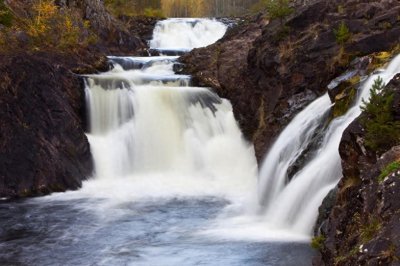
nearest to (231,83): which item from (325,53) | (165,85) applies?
(165,85)

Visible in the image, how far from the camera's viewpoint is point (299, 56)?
15.6 meters

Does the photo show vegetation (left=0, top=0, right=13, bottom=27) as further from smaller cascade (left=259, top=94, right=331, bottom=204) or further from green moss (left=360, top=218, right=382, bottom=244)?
green moss (left=360, top=218, right=382, bottom=244)

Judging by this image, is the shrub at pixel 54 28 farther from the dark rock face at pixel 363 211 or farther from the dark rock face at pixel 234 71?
the dark rock face at pixel 363 211

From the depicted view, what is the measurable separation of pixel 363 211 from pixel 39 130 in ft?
40.1

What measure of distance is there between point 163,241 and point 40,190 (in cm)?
631

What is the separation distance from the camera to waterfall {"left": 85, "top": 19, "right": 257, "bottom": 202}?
1738 centimetres

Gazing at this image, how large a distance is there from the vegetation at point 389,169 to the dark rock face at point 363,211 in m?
0.05

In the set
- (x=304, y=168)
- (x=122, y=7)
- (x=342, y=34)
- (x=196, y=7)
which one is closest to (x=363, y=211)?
(x=304, y=168)

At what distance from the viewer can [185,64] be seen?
77.1 ft

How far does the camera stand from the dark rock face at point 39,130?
15.7m

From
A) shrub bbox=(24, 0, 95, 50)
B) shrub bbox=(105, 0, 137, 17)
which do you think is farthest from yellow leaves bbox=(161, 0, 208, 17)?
shrub bbox=(24, 0, 95, 50)

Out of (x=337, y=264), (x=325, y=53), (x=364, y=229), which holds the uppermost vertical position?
(x=325, y=53)

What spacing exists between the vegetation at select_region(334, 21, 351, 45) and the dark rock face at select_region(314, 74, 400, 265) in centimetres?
611

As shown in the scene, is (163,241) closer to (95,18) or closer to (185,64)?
(185,64)
